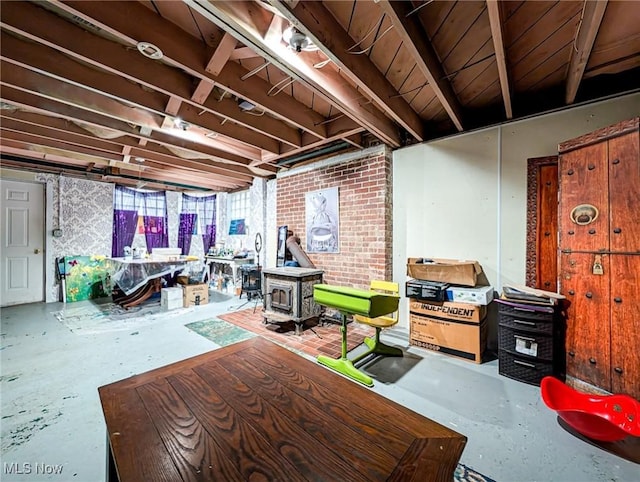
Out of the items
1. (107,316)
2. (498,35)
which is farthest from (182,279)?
(498,35)

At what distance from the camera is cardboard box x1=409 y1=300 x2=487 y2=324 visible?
2729 mm

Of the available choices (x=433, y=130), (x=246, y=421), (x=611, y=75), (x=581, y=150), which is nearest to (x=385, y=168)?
(x=433, y=130)

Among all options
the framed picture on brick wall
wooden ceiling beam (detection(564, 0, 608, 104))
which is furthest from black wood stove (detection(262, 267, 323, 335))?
wooden ceiling beam (detection(564, 0, 608, 104))

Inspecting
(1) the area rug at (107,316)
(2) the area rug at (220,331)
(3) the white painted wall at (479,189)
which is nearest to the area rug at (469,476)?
(3) the white painted wall at (479,189)

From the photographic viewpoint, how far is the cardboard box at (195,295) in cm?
500

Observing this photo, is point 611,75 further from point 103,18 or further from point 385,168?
point 103,18

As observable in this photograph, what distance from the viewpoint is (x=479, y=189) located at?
3111mm

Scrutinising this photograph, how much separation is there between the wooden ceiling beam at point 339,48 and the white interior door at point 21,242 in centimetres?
642

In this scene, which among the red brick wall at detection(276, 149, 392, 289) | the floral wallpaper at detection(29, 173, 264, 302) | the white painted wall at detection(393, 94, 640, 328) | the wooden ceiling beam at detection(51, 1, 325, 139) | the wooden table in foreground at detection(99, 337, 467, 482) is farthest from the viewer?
the floral wallpaper at detection(29, 173, 264, 302)

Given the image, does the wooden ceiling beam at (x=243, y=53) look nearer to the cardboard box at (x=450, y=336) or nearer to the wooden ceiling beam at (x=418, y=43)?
the wooden ceiling beam at (x=418, y=43)

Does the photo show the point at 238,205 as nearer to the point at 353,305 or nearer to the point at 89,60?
the point at 89,60

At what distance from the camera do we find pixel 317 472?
69cm

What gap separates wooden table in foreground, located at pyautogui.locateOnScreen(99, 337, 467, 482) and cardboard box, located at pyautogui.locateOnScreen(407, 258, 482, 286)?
2293 millimetres

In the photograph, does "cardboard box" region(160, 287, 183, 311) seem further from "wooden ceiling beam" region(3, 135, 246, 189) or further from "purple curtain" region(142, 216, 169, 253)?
"wooden ceiling beam" region(3, 135, 246, 189)
